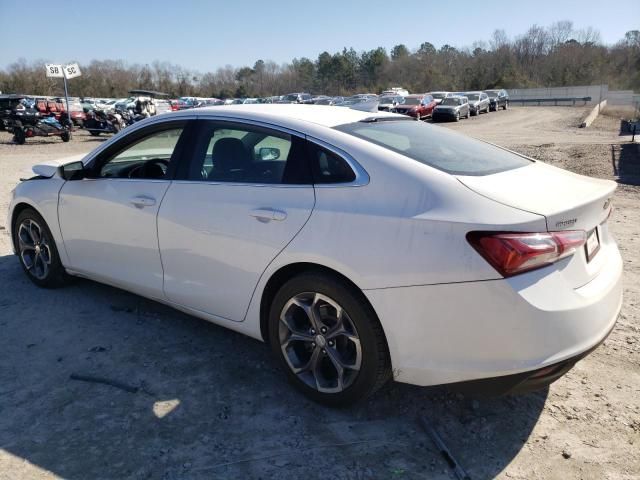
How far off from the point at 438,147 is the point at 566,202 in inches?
32.9

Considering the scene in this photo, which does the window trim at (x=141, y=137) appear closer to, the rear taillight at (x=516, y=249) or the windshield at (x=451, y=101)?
the rear taillight at (x=516, y=249)

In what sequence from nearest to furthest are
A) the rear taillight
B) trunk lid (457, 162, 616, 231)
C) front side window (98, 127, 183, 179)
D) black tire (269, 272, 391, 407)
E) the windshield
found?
the rear taillight, trunk lid (457, 162, 616, 231), black tire (269, 272, 391, 407), front side window (98, 127, 183, 179), the windshield

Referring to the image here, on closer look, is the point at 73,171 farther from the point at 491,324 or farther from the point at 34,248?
the point at 491,324

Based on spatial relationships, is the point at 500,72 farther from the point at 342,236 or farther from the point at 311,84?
the point at 342,236

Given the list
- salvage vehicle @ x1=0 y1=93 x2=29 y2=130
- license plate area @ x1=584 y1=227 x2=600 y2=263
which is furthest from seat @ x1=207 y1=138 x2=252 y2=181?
salvage vehicle @ x1=0 y1=93 x2=29 y2=130

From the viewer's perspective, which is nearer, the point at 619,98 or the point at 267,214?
the point at 267,214

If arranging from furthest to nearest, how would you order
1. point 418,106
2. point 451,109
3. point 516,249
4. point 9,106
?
point 451,109, point 418,106, point 9,106, point 516,249

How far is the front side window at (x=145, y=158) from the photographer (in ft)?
11.8

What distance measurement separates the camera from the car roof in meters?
3.00

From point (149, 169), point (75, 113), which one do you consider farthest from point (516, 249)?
point (75, 113)

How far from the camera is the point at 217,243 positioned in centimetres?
306

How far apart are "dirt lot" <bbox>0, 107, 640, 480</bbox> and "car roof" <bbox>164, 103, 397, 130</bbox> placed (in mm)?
1567

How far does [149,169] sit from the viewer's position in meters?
3.85

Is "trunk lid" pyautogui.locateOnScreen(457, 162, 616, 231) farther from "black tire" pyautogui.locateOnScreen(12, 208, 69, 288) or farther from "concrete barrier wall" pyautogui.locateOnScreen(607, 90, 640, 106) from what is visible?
"concrete barrier wall" pyautogui.locateOnScreen(607, 90, 640, 106)
